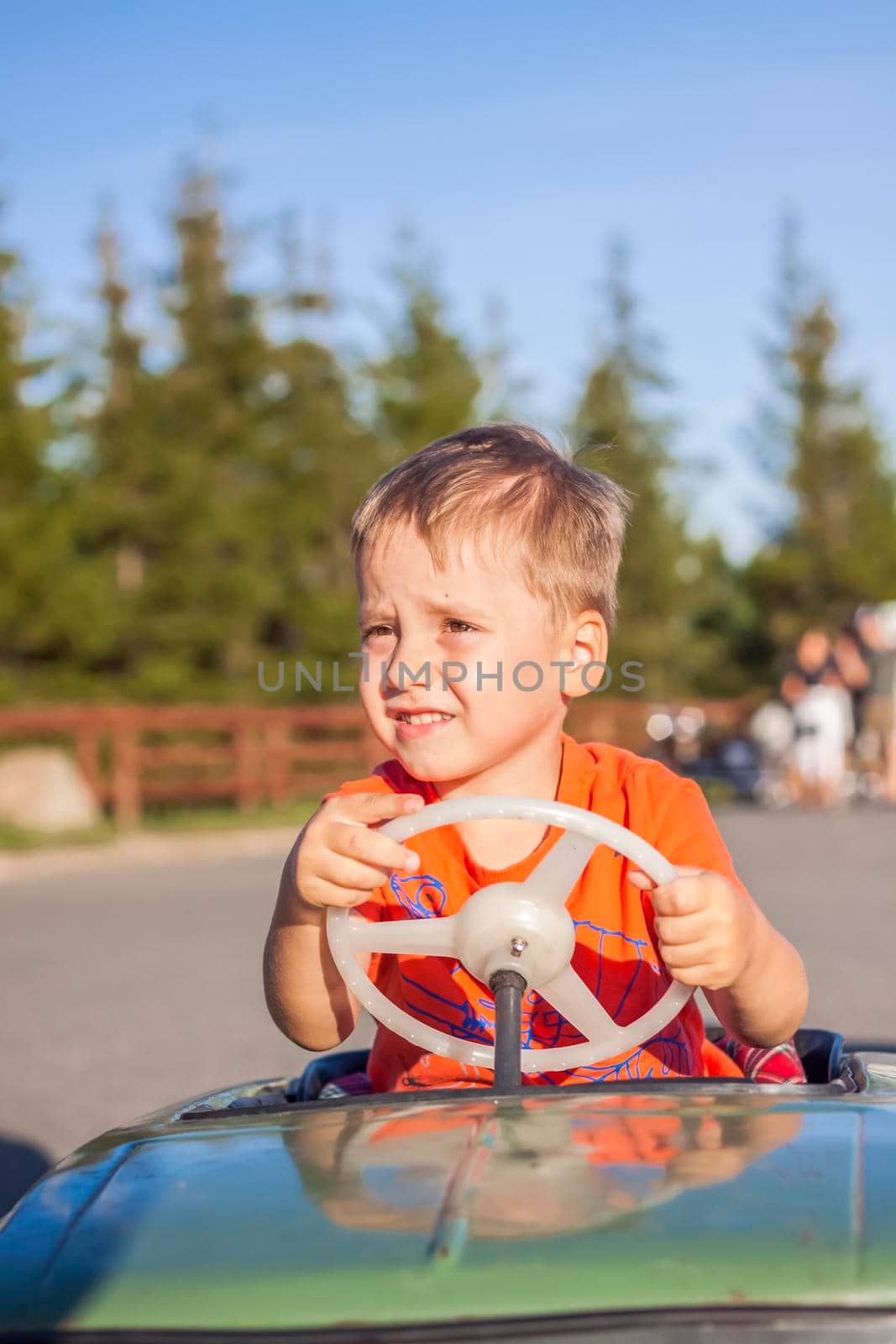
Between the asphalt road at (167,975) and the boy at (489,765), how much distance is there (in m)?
1.66

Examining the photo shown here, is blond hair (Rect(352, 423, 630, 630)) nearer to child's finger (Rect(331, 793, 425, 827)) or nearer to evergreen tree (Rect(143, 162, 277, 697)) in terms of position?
child's finger (Rect(331, 793, 425, 827))

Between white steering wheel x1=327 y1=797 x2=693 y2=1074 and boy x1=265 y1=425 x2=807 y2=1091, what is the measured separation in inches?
5.6

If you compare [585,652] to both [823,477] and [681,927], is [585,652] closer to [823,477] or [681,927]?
[681,927]

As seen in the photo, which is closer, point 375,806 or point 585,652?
point 375,806

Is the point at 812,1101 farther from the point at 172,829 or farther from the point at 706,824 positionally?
the point at 172,829

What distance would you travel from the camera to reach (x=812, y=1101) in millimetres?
1480

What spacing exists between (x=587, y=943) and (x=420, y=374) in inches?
1021

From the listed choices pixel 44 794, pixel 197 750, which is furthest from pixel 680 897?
pixel 197 750

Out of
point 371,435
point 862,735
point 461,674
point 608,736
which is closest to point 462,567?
point 461,674

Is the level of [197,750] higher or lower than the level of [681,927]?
lower


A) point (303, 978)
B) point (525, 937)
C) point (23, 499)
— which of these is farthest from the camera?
point (23, 499)

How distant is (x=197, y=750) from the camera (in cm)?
1642

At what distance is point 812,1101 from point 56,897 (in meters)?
8.66

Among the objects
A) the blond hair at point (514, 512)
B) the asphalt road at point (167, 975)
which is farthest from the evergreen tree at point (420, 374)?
the blond hair at point (514, 512)
